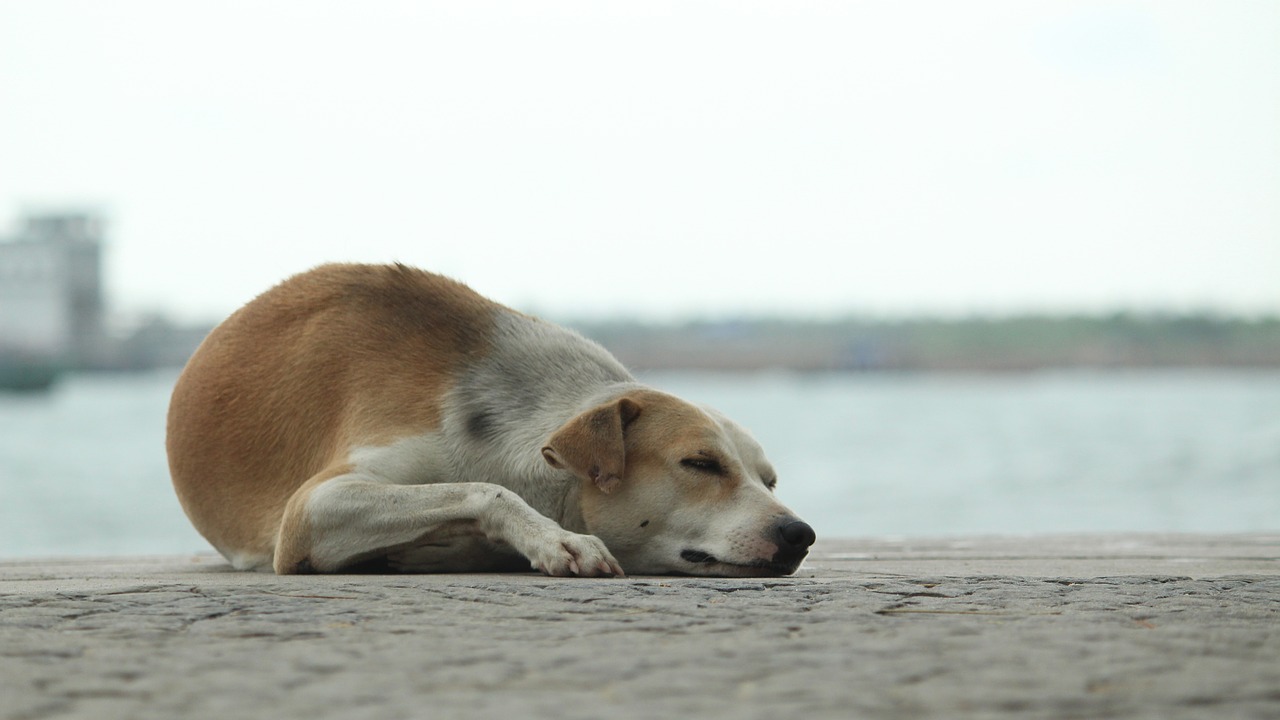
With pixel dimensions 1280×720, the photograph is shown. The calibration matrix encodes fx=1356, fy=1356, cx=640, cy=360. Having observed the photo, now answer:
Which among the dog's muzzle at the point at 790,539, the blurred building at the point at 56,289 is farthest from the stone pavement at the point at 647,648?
the blurred building at the point at 56,289

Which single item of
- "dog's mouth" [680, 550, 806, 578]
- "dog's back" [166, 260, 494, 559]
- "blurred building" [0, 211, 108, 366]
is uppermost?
"blurred building" [0, 211, 108, 366]

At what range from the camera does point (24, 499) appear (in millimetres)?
23453

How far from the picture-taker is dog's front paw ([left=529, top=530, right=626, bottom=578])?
397 cm

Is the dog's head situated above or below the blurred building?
below

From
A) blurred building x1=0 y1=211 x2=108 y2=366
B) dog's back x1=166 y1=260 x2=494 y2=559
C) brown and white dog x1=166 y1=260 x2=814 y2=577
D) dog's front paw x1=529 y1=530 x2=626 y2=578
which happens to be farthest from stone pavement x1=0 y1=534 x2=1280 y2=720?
blurred building x1=0 y1=211 x2=108 y2=366

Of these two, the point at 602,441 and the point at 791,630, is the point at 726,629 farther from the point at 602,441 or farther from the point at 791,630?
the point at 602,441

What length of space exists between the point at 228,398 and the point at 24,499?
67.5 ft

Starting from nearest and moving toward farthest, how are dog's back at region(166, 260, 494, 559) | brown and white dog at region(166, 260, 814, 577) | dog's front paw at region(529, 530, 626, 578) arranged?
1. dog's front paw at region(529, 530, 626, 578)
2. brown and white dog at region(166, 260, 814, 577)
3. dog's back at region(166, 260, 494, 559)

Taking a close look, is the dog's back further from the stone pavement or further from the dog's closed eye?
the stone pavement

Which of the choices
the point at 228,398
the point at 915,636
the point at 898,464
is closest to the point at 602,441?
the point at 228,398

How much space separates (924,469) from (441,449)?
26802 millimetres

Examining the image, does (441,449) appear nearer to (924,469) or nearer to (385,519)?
(385,519)

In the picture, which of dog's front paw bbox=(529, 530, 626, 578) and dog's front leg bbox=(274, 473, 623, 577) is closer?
dog's front paw bbox=(529, 530, 626, 578)

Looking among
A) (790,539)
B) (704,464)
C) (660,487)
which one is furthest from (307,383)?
(790,539)
